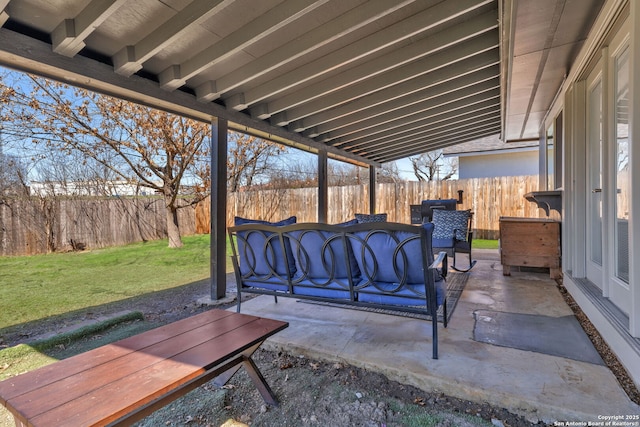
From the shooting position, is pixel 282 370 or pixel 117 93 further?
pixel 117 93

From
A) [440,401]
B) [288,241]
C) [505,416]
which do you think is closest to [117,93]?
[288,241]

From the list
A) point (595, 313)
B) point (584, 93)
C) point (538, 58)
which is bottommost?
point (595, 313)

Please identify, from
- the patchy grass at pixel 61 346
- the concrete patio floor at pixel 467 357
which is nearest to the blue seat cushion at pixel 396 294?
the concrete patio floor at pixel 467 357

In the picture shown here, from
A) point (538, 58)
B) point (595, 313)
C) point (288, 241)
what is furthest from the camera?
point (538, 58)

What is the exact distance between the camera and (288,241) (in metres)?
2.63

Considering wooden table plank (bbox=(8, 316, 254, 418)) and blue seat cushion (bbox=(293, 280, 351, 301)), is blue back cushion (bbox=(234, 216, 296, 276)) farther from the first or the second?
wooden table plank (bbox=(8, 316, 254, 418))

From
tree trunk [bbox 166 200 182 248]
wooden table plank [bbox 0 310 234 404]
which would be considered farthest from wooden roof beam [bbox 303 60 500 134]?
tree trunk [bbox 166 200 182 248]

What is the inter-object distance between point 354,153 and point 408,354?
5443 mm

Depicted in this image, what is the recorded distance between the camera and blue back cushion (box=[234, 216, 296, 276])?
271cm

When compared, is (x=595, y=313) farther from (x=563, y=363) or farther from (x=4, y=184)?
(x=4, y=184)

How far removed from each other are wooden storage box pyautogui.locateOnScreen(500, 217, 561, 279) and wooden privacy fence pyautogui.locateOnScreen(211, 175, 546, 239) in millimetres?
4367

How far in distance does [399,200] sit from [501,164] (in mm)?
4957

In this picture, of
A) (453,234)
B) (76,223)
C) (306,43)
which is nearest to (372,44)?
(306,43)

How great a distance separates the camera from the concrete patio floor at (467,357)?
1616 mm
